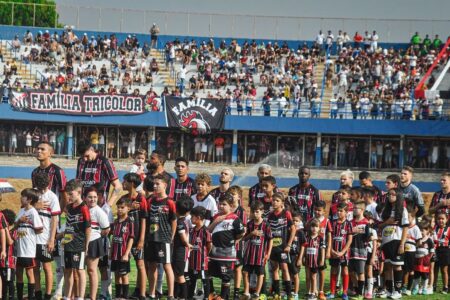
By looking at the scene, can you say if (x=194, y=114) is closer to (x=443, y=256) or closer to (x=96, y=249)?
(x=443, y=256)

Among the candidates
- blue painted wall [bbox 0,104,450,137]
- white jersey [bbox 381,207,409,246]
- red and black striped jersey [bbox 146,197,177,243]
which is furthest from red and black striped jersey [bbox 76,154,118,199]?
blue painted wall [bbox 0,104,450,137]

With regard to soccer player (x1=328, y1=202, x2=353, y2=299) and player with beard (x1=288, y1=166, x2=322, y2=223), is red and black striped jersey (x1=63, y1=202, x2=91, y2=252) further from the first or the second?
soccer player (x1=328, y1=202, x2=353, y2=299)

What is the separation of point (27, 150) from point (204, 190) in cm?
3542

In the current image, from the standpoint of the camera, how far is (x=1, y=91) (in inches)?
1921

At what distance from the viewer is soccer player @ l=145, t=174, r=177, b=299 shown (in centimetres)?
1512

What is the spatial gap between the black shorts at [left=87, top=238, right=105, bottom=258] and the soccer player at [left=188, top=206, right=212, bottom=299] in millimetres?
1561

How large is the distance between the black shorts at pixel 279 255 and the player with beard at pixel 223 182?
50.0 inches

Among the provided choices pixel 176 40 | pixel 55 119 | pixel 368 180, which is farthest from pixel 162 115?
pixel 368 180

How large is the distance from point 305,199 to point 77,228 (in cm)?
466

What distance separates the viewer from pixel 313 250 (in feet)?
54.1

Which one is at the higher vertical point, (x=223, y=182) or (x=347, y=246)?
(x=223, y=182)

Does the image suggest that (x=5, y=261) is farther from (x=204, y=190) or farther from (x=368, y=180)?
(x=368, y=180)

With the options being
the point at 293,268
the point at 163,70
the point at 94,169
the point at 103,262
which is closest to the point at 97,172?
the point at 94,169

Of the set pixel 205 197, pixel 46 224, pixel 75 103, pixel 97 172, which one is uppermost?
pixel 75 103
